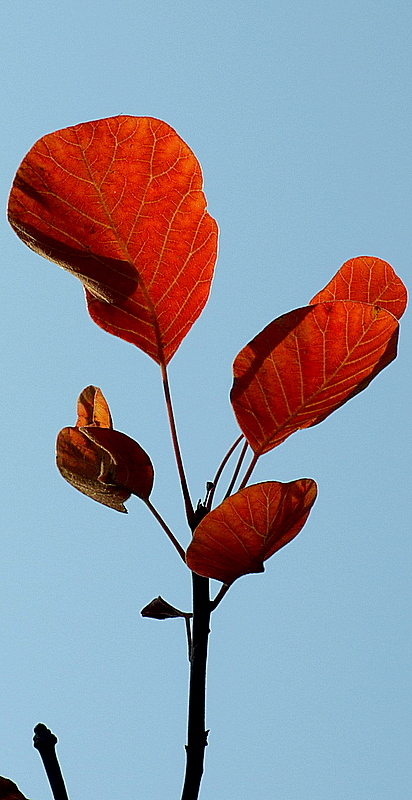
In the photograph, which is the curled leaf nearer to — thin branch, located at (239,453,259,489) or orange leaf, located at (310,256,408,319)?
thin branch, located at (239,453,259,489)

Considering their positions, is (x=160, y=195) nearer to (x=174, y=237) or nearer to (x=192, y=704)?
(x=174, y=237)

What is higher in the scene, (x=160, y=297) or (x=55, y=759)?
(x=160, y=297)

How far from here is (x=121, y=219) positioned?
1.42 feet

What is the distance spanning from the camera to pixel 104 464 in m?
0.43

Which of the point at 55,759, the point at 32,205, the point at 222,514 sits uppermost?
the point at 32,205

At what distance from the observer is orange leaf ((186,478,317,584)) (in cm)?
38

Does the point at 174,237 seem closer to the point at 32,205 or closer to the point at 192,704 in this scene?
the point at 32,205

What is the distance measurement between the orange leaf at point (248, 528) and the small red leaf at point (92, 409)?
150 millimetres

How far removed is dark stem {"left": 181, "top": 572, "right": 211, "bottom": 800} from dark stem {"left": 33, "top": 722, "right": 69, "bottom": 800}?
59 millimetres

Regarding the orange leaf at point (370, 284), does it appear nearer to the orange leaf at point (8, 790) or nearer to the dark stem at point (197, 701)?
the dark stem at point (197, 701)

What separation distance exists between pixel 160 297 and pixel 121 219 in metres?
0.05

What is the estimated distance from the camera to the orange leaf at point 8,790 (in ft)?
1.32

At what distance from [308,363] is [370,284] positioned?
0.10 meters

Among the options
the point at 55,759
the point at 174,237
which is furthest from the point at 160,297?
the point at 55,759
